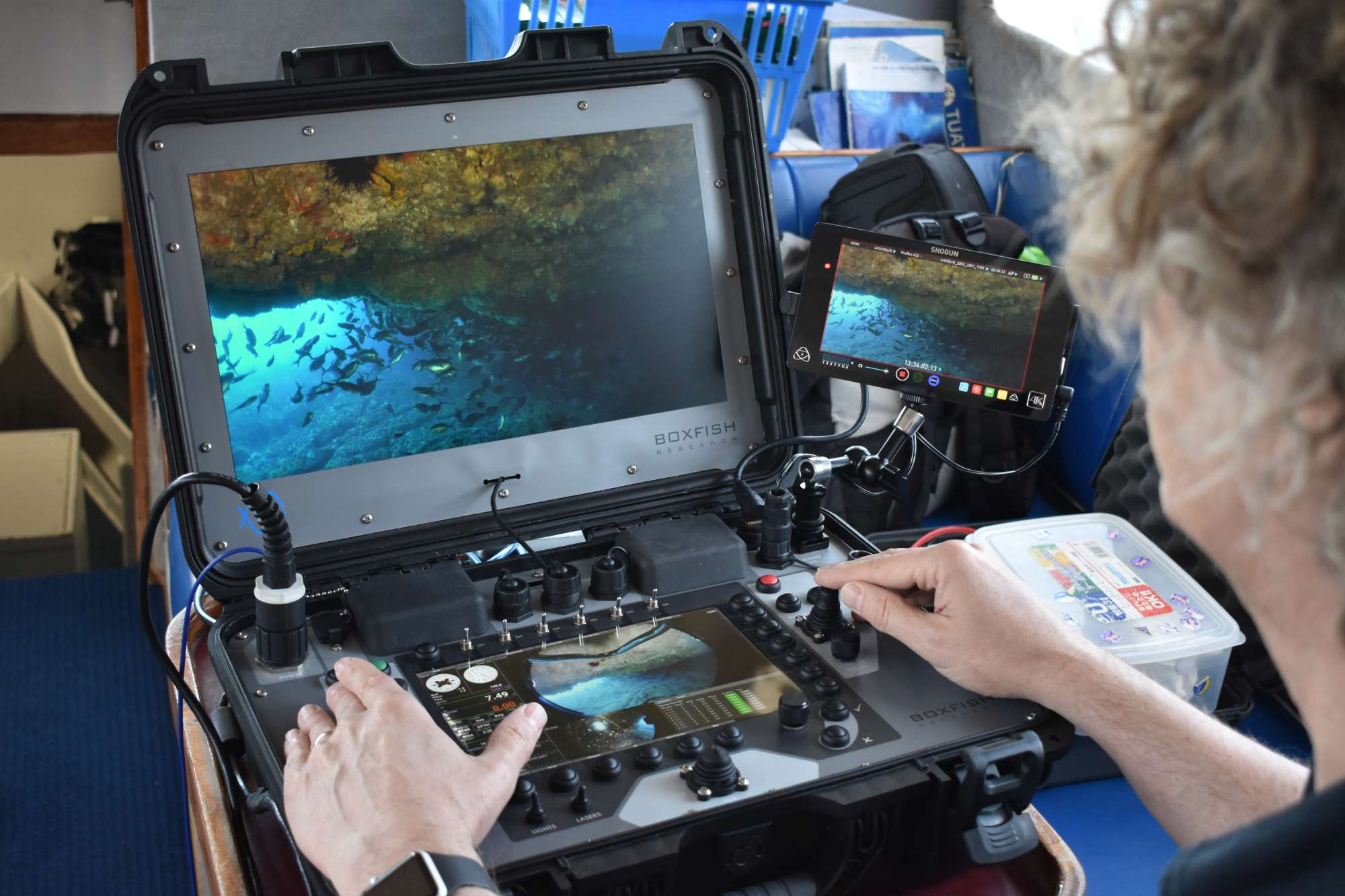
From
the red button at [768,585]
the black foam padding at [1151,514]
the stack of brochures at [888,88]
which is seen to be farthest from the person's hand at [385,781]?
the stack of brochures at [888,88]

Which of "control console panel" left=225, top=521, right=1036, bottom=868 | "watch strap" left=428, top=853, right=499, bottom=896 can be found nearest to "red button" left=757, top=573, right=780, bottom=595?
"control console panel" left=225, top=521, right=1036, bottom=868

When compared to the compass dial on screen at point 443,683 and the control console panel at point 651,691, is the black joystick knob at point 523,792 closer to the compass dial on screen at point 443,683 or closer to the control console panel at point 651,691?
the control console panel at point 651,691

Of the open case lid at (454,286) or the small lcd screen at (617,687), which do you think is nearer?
the small lcd screen at (617,687)

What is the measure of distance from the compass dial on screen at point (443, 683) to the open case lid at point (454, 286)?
0.20m

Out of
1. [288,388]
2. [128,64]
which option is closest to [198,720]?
[288,388]

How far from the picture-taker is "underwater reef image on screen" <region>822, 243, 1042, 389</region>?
1265 millimetres

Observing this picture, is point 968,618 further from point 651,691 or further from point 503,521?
point 503,521

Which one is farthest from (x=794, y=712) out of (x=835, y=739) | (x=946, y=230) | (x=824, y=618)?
(x=946, y=230)

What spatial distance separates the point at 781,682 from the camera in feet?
3.46

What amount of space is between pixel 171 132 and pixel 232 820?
0.64 m

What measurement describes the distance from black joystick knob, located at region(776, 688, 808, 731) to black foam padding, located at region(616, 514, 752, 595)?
23cm

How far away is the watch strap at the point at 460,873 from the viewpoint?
30.0 inches

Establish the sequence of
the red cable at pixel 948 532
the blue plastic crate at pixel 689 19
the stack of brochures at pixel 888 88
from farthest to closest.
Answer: the stack of brochures at pixel 888 88 < the blue plastic crate at pixel 689 19 < the red cable at pixel 948 532

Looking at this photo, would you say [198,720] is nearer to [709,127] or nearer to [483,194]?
[483,194]
